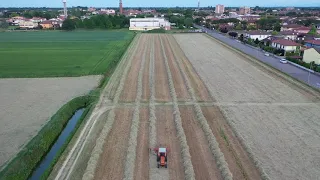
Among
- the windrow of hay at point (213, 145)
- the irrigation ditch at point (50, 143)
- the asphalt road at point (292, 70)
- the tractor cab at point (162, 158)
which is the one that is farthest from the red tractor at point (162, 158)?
the asphalt road at point (292, 70)

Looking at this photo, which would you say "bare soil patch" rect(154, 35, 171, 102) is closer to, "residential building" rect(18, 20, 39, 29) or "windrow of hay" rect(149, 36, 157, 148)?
"windrow of hay" rect(149, 36, 157, 148)

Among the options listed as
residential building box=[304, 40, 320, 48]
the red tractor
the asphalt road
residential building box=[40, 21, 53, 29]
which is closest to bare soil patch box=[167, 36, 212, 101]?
the asphalt road

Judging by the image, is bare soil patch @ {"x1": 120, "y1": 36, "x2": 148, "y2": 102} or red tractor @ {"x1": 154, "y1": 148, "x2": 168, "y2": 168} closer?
red tractor @ {"x1": 154, "y1": 148, "x2": 168, "y2": 168}

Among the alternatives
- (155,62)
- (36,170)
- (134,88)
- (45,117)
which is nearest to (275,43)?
(155,62)

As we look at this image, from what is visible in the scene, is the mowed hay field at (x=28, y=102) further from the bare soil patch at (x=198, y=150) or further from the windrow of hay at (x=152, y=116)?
the bare soil patch at (x=198, y=150)

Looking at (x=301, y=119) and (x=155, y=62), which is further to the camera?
(x=155, y=62)

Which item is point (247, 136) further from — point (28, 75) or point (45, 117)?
point (28, 75)
